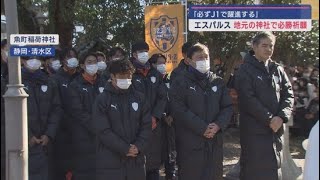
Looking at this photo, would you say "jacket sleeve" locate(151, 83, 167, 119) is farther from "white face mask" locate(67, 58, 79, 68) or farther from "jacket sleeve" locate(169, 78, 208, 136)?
"white face mask" locate(67, 58, 79, 68)

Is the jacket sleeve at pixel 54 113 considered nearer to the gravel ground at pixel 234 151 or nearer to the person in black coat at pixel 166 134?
the person in black coat at pixel 166 134

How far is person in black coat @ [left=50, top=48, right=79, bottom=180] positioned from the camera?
7340 millimetres

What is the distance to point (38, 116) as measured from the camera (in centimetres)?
671

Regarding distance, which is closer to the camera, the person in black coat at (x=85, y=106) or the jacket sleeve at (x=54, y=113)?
the jacket sleeve at (x=54, y=113)

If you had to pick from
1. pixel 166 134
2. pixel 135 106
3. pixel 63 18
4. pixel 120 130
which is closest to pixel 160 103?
pixel 166 134

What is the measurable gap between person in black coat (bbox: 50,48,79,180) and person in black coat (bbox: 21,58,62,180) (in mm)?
395

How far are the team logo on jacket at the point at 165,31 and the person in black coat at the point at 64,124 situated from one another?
2014 mm

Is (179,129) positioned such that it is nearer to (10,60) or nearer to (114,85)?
(114,85)

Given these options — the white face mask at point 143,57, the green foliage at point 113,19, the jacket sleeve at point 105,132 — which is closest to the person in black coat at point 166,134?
the white face mask at point 143,57

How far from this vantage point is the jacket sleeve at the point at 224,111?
605 cm

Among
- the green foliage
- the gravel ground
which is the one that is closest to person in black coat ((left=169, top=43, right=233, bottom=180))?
the gravel ground

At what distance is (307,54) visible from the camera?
39.6ft

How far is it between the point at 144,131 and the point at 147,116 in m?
0.16

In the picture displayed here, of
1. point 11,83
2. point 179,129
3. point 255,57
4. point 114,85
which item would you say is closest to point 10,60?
point 11,83
